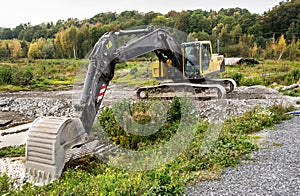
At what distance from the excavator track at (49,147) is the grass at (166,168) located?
236 millimetres

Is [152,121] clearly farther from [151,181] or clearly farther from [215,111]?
[151,181]

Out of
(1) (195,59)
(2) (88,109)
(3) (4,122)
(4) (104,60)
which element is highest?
(4) (104,60)

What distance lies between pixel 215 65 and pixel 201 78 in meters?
1.13

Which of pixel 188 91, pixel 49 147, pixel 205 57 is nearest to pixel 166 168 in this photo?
pixel 49 147

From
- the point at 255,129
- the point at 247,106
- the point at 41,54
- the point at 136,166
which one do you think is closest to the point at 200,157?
the point at 136,166

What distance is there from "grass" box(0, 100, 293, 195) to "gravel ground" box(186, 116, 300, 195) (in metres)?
0.18

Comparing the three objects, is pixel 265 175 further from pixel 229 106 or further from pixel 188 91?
pixel 188 91

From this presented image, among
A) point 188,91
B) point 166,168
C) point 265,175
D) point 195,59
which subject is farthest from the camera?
point 188,91

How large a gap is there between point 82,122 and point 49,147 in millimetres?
948

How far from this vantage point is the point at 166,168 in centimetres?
454

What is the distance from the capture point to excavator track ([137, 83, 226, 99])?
8.86 metres

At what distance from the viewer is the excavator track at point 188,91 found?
29.1 ft

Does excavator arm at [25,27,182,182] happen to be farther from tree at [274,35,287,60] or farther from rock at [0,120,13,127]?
tree at [274,35,287,60]

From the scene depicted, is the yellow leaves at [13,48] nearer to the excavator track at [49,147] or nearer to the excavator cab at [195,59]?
the excavator cab at [195,59]
